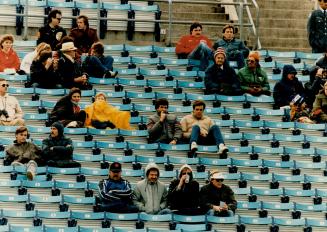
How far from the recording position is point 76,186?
34.3m

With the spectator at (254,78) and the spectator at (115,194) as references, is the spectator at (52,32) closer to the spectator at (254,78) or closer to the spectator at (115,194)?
the spectator at (254,78)

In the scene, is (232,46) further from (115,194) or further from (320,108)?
(115,194)

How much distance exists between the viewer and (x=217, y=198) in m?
34.1

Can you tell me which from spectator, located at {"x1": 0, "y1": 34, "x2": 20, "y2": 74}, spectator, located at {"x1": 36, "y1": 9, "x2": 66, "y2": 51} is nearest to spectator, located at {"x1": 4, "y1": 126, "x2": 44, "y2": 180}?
spectator, located at {"x1": 0, "y1": 34, "x2": 20, "y2": 74}

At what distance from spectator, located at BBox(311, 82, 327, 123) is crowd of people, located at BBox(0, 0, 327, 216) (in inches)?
0.7

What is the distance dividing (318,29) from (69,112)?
6.30 meters

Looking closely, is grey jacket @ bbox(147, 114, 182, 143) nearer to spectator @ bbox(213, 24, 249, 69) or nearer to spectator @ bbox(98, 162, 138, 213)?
spectator @ bbox(98, 162, 138, 213)

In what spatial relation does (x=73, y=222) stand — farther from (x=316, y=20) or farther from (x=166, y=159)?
(x=316, y=20)

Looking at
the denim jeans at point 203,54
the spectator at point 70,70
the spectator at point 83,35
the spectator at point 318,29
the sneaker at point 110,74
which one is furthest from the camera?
the spectator at point 318,29

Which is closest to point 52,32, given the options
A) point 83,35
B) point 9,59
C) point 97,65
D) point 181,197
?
point 83,35

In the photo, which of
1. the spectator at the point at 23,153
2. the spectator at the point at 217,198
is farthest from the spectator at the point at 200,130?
the spectator at the point at 23,153

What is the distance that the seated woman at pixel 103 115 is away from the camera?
3584 centimetres

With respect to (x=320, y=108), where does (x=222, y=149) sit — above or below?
below

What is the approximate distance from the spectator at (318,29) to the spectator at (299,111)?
102 inches
